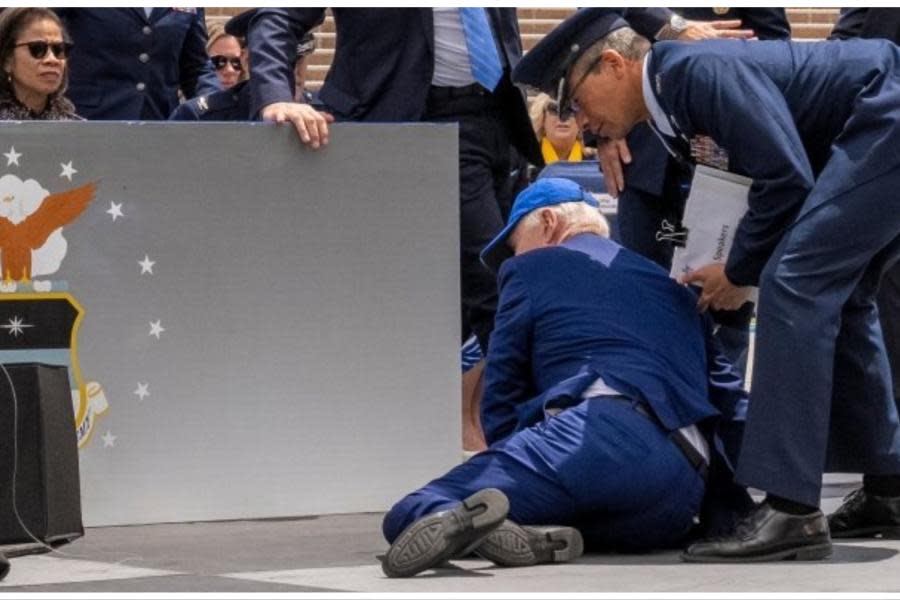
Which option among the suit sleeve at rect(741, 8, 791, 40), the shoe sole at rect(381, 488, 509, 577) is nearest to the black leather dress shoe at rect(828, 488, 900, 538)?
the shoe sole at rect(381, 488, 509, 577)

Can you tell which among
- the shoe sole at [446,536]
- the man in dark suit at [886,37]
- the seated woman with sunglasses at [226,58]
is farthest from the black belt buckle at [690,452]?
the seated woman with sunglasses at [226,58]

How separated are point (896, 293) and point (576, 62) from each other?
5.91 ft

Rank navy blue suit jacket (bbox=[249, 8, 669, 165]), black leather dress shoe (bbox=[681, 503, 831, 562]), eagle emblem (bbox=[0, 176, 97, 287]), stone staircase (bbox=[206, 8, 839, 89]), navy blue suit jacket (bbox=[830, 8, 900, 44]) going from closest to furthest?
black leather dress shoe (bbox=[681, 503, 831, 562]) → eagle emblem (bbox=[0, 176, 97, 287]) → navy blue suit jacket (bbox=[249, 8, 669, 165]) → navy blue suit jacket (bbox=[830, 8, 900, 44]) → stone staircase (bbox=[206, 8, 839, 89])

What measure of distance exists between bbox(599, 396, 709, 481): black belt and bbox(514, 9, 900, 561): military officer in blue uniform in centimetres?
19

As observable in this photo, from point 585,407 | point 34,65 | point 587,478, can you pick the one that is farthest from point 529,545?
point 34,65

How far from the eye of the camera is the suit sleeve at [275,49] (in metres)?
5.77

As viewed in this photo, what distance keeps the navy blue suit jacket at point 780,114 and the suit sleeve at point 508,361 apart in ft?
1.67

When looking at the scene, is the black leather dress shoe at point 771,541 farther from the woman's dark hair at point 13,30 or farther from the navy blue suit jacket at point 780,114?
the woman's dark hair at point 13,30

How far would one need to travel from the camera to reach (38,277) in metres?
5.28

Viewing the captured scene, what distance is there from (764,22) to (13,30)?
2.26 m

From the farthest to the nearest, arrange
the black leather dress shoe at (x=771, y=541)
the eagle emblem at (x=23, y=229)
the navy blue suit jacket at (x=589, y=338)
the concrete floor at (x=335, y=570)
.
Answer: the eagle emblem at (x=23, y=229) → the navy blue suit jacket at (x=589, y=338) → the black leather dress shoe at (x=771, y=541) → the concrete floor at (x=335, y=570)

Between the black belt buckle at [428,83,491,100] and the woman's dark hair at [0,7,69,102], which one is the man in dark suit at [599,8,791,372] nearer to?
the black belt buckle at [428,83,491,100]

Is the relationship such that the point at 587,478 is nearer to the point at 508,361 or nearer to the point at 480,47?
the point at 508,361

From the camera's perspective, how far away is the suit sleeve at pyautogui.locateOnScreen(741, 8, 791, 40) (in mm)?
5973
